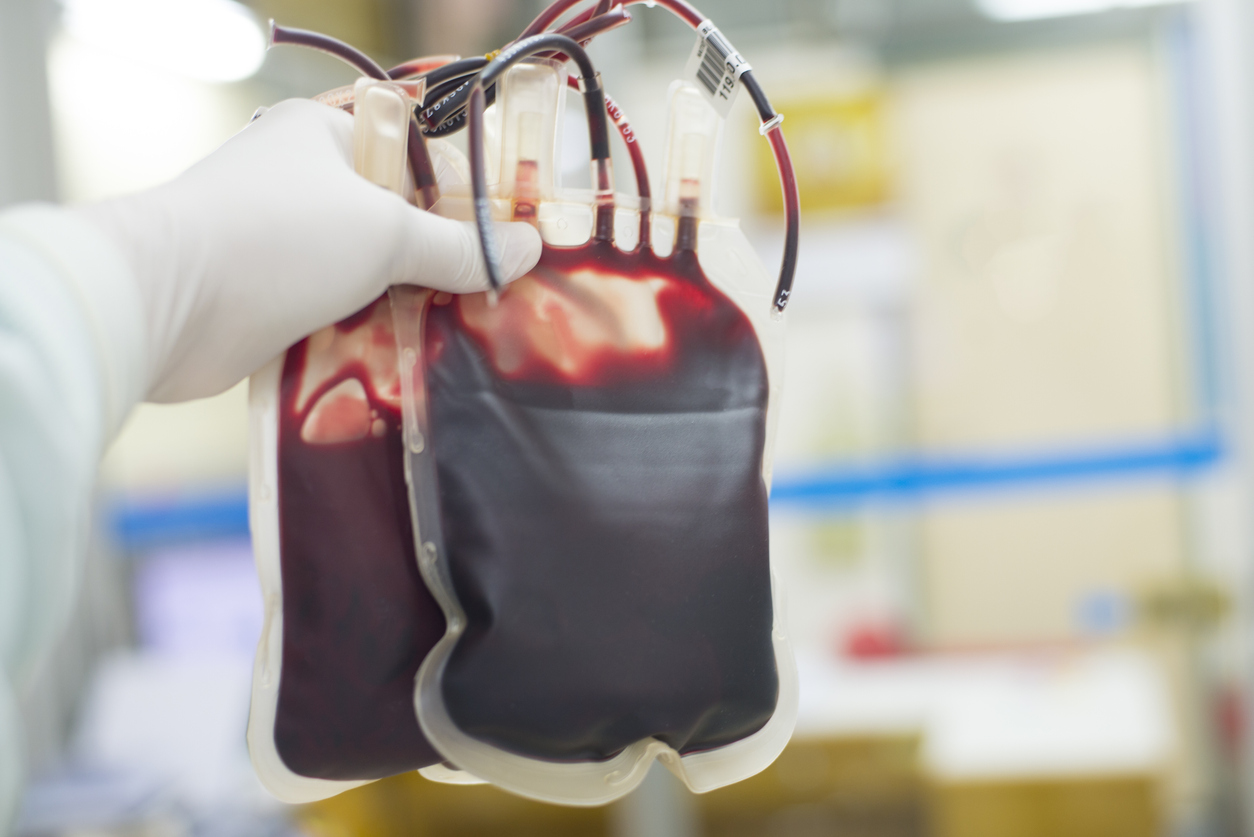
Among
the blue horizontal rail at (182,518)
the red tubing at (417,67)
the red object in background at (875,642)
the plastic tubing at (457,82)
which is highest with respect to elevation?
the red tubing at (417,67)

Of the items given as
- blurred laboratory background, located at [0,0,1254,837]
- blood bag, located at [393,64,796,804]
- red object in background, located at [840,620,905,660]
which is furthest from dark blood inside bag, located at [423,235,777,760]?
red object in background, located at [840,620,905,660]

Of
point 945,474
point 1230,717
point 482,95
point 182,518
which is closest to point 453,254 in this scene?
point 482,95

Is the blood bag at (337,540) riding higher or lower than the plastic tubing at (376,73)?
lower

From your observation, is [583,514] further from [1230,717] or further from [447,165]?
[1230,717]

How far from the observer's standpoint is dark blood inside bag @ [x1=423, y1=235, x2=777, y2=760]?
1.13 feet

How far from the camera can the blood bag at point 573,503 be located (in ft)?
1.13

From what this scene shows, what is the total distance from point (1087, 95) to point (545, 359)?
2073 millimetres

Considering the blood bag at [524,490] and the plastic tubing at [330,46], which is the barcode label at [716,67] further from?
the plastic tubing at [330,46]

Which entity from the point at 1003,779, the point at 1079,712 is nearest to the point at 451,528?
the point at 1003,779

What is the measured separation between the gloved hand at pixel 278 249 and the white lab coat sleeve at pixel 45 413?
32 millimetres

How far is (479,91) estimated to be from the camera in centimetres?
32

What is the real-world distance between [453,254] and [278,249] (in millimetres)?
65

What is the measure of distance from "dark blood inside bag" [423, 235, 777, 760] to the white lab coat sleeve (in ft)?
0.34

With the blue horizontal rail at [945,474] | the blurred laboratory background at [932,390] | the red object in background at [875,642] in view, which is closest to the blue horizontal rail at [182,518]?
the blurred laboratory background at [932,390]
